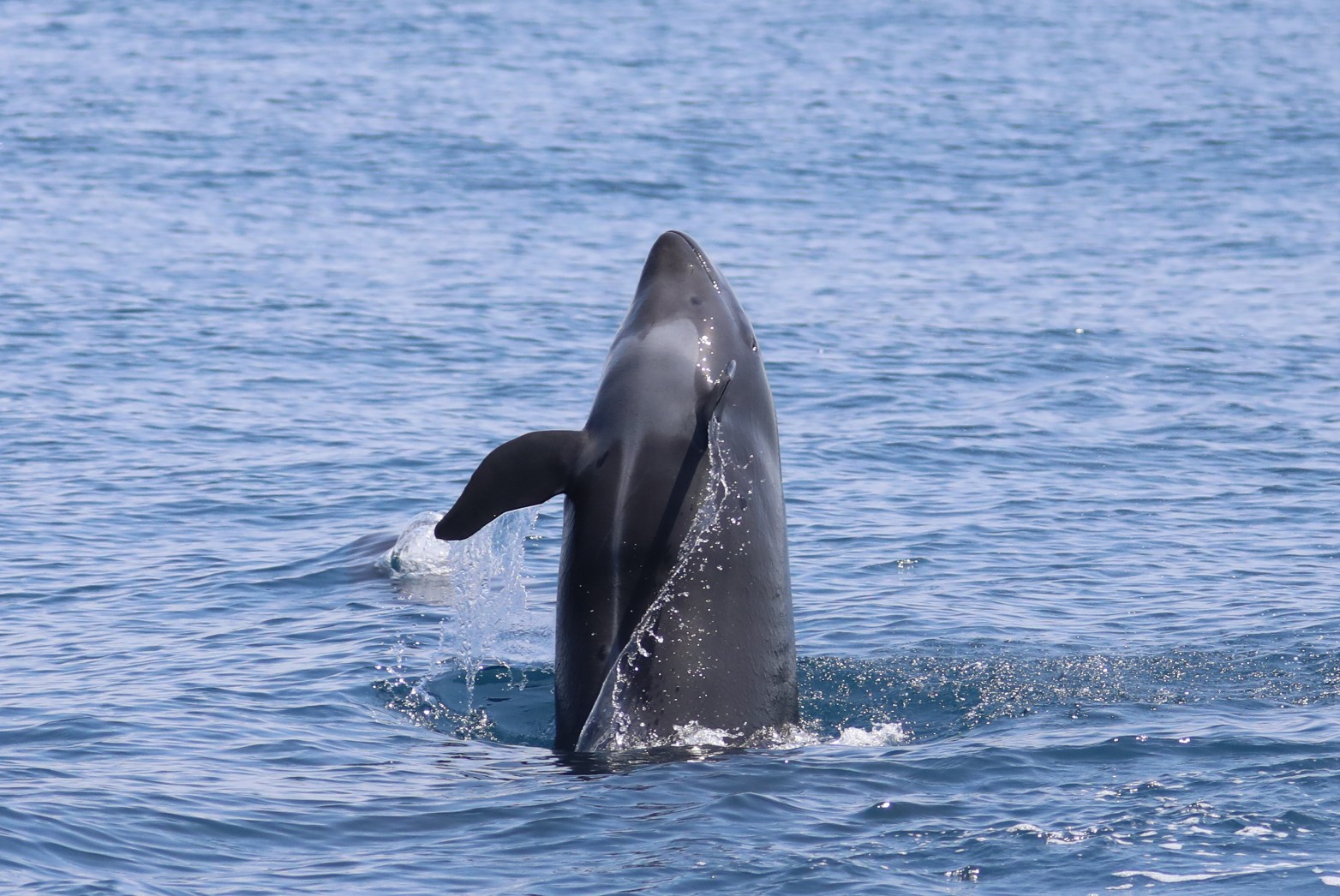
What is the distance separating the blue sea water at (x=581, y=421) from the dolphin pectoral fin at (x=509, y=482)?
6.03 ft

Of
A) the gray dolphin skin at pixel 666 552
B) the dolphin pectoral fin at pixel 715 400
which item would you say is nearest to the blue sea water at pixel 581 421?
the gray dolphin skin at pixel 666 552

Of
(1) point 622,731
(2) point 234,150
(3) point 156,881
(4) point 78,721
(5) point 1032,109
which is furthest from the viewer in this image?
(5) point 1032,109

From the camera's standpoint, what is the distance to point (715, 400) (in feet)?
39.4

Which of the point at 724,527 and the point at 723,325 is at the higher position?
the point at 723,325

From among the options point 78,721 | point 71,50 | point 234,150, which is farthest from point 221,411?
point 71,50

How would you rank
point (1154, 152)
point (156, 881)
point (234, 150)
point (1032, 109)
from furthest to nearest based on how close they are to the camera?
point (1032, 109), point (1154, 152), point (234, 150), point (156, 881)

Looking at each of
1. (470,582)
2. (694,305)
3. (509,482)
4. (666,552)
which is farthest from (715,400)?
(470,582)

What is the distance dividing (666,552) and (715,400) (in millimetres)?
1036

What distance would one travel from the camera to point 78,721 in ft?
46.0

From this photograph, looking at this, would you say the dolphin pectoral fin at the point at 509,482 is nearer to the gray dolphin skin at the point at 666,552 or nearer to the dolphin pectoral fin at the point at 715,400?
the gray dolphin skin at the point at 666,552

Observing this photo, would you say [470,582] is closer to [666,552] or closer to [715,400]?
[666,552]

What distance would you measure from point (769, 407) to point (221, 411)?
1422cm

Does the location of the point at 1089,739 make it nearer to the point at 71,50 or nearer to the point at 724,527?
the point at 724,527

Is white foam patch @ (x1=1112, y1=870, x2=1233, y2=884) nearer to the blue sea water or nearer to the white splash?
the blue sea water
